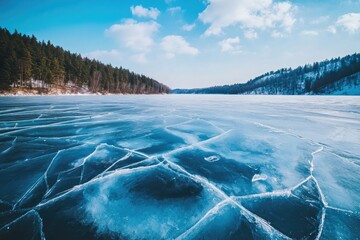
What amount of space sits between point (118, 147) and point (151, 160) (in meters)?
1.15

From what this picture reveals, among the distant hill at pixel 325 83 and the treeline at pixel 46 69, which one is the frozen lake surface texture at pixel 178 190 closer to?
the treeline at pixel 46 69

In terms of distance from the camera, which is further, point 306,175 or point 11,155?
point 11,155

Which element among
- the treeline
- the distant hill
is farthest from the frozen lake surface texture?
the distant hill

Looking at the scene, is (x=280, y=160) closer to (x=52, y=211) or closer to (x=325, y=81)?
(x=52, y=211)

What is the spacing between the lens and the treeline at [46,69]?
3322 cm

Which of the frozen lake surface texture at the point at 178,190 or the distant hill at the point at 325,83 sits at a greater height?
the distant hill at the point at 325,83

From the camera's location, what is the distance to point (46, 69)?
3988cm

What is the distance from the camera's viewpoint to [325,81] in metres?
93.6

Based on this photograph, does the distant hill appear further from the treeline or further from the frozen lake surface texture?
the frozen lake surface texture

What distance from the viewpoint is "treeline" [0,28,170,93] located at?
109 ft

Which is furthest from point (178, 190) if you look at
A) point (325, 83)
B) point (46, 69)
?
point (325, 83)

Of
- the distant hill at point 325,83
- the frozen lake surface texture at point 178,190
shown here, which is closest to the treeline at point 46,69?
the frozen lake surface texture at point 178,190

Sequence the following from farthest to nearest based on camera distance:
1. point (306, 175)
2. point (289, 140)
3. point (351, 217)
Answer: point (289, 140), point (306, 175), point (351, 217)

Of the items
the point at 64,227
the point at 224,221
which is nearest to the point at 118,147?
the point at 64,227
